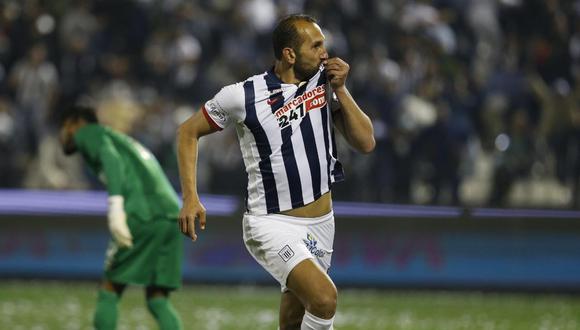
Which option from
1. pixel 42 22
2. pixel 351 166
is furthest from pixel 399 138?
pixel 42 22

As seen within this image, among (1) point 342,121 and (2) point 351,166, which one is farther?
(2) point 351,166

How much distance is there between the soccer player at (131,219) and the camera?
319 inches

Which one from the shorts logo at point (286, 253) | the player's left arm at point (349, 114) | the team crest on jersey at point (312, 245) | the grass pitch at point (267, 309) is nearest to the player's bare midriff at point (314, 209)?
the team crest on jersey at point (312, 245)

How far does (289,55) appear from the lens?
636 centimetres

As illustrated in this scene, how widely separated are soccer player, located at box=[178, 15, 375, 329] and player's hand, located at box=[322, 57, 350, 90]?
0.07 m

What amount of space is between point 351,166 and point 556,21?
3.38 meters

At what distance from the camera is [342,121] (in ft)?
21.5

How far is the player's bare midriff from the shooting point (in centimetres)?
643

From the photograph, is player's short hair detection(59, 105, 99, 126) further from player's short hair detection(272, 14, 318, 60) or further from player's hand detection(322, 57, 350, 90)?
player's hand detection(322, 57, 350, 90)

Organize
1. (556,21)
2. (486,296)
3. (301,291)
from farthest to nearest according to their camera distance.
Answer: (556,21), (486,296), (301,291)

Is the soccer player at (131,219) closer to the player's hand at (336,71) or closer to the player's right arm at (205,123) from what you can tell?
the player's right arm at (205,123)

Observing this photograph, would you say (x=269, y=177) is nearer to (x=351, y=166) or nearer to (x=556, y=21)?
(x=351, y=166)

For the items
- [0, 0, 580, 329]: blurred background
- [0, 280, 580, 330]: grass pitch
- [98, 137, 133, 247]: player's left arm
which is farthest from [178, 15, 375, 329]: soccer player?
[0, 0, 580, 329]: blurred background

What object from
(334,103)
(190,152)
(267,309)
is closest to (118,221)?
(190,152)
